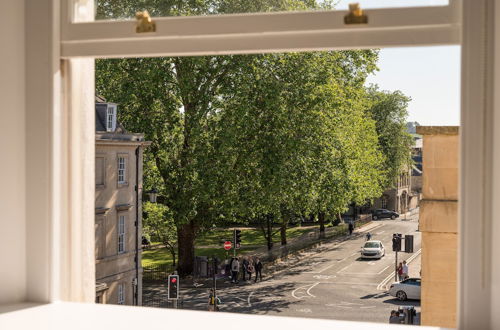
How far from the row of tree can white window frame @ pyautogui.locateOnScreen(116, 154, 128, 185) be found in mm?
973

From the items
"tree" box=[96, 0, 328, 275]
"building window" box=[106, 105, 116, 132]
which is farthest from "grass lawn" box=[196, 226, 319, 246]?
"building window" box=[106, 105, 116, 132]

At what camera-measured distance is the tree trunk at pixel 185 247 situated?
1166cm

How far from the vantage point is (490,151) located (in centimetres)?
84

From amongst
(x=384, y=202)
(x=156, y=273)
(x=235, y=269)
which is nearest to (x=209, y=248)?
(x=235, y=269)

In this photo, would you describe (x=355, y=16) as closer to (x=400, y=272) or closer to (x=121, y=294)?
(x=121, y=294)

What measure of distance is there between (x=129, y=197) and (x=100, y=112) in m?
1.74

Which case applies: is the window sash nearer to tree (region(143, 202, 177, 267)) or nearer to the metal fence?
tree (region(143, 202, 177, 267))

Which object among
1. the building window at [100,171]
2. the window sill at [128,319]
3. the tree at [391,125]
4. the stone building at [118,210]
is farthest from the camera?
the tree at [391,125]

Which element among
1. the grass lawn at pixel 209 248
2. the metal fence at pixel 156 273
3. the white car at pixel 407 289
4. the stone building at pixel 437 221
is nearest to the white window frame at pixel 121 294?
the metal fence at pixel 156 273

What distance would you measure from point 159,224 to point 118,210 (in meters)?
3.28

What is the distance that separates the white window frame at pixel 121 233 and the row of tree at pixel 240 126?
146 centimetres

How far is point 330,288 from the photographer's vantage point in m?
13.1

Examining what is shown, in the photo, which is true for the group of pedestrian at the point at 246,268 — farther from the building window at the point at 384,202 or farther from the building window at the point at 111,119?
the building window at the point at 111,119

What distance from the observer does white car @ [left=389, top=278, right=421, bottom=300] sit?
33.4 ft
